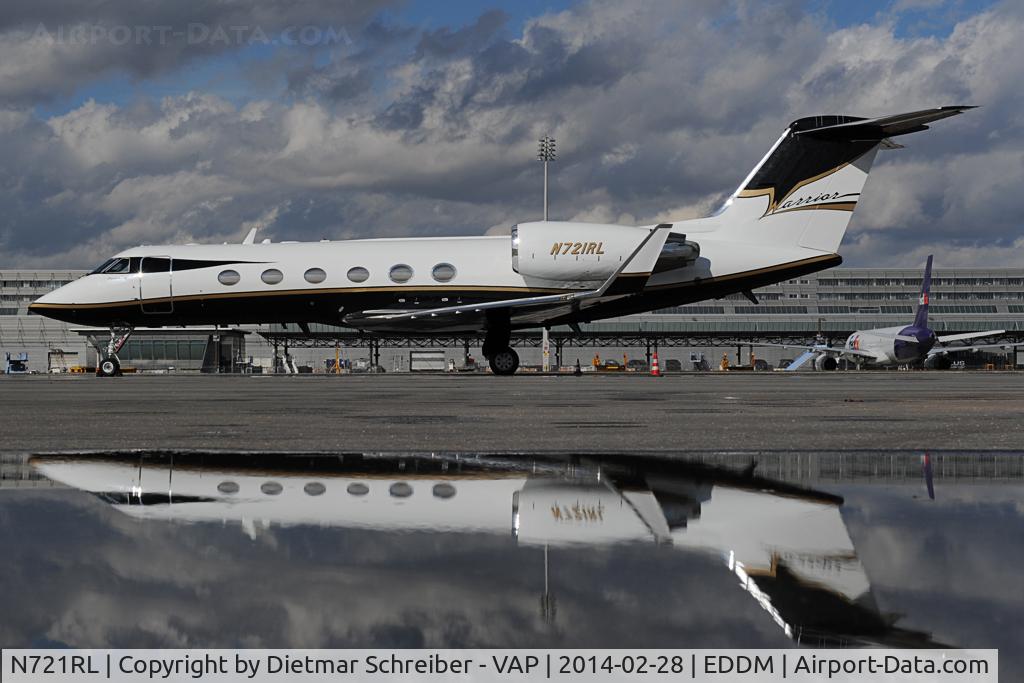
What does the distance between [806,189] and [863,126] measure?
2.30 metres

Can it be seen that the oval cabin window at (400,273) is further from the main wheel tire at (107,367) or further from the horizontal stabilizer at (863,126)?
the horizontal stabilizer at (863,126)

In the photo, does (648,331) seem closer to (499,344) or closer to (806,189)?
(806,189)

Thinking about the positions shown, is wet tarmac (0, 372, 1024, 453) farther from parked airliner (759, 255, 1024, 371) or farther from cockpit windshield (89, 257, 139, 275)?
parked airliner (759, 255, 1024, 371)

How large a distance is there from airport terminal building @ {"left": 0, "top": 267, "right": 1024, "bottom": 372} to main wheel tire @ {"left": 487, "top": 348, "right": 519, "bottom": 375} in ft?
132

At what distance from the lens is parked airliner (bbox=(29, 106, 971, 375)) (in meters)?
28.9

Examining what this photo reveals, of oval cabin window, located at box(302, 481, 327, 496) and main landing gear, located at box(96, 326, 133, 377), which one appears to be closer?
oval cabin window, located at box(302, 481, 327, 496)

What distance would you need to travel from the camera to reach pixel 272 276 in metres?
30.0

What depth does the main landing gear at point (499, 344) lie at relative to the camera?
29938 millimetres

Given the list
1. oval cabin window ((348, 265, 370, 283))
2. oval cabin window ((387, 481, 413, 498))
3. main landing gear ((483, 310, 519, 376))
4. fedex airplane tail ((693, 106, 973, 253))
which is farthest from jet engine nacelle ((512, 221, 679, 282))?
oval cabin window ((387, 481, 413, 498))

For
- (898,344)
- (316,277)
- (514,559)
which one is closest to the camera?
(514,559)

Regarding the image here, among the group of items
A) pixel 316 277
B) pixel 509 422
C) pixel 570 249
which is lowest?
Answer: pixel 509 422

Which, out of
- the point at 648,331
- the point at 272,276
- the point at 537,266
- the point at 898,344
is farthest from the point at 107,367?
the point at 648,331

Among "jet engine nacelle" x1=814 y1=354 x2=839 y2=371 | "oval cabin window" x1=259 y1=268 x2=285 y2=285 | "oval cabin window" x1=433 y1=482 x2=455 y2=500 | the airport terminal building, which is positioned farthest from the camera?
the airport terminal building
